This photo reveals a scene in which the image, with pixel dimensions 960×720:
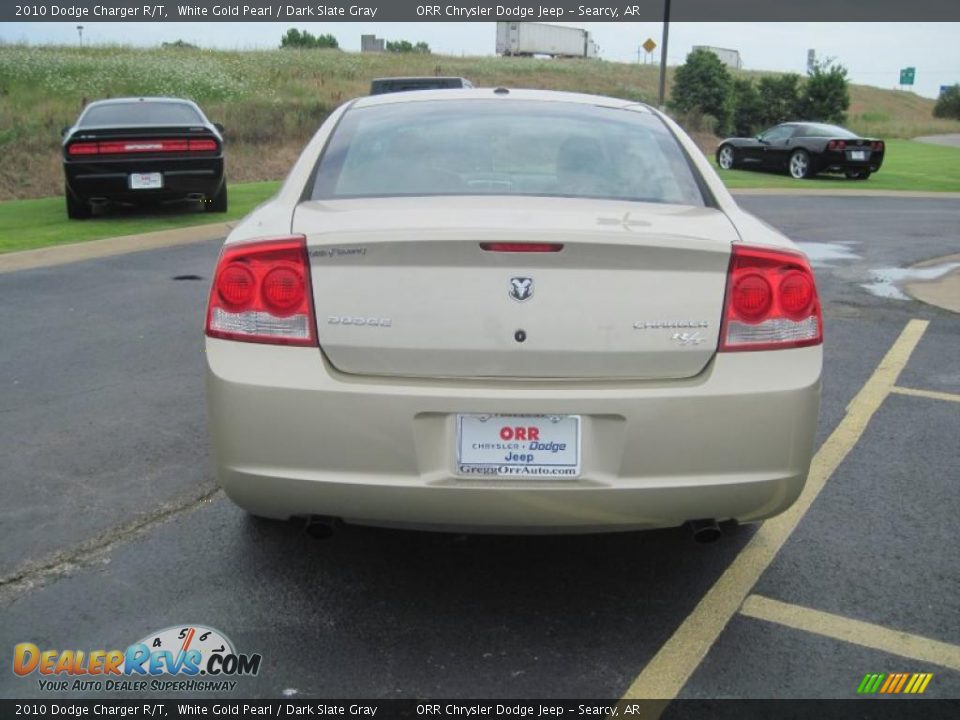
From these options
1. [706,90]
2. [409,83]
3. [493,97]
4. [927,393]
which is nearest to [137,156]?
[409,83]

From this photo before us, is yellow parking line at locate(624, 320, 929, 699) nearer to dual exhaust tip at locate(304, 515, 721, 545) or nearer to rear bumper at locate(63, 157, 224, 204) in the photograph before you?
dual exhaust tip at locate(304, 515, 721, 545)

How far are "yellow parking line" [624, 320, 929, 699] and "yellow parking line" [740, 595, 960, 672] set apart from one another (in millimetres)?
86

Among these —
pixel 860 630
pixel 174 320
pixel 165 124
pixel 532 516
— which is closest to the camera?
pixel 532 516

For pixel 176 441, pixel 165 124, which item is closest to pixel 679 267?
pixel 176 441

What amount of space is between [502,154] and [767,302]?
1.25 m

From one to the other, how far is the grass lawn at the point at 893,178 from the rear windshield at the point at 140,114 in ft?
39.5

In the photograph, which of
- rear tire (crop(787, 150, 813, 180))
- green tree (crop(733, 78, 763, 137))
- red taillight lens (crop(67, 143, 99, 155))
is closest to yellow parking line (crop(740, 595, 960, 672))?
red taillight lens (crop(67, 143, 99, 155))

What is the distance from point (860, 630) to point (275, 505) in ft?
5.97

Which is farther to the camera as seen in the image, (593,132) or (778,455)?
(593,132)

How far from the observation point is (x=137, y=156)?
39.3 ft

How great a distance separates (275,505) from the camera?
287 centimetres

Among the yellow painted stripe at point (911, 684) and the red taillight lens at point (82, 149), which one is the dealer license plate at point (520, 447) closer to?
the yellow painted stripe at point (911, 684)

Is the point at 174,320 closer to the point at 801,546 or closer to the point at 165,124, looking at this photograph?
the point at 801,546

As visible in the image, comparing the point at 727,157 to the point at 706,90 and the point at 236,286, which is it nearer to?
the point at 706,90
